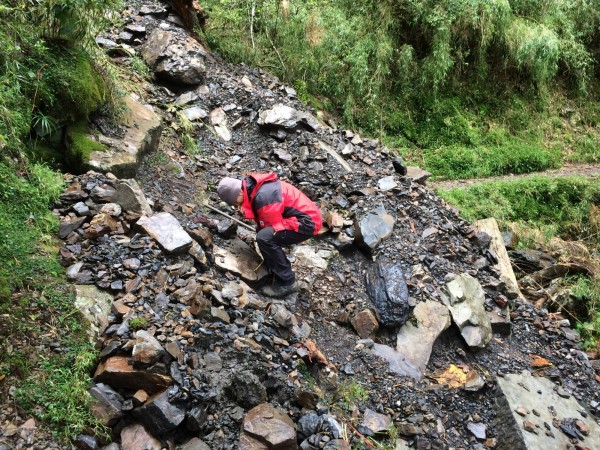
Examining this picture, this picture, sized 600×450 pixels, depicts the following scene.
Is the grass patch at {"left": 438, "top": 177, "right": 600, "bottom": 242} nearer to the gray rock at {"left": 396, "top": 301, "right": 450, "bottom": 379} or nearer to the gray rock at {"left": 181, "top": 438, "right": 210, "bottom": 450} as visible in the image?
the gray rock at {"left": 396, "top": 301, "right": 450, "bottom": 379}

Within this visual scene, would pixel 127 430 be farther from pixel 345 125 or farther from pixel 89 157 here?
pixel 345 125

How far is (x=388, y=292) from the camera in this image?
17.7ft

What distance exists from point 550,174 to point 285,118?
24.4ft

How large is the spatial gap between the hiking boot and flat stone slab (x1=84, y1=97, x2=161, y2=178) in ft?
6.74

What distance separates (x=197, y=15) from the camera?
8.66 m

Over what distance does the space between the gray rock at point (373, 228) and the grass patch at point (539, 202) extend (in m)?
3.40

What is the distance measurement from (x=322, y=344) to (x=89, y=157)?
3176 mm

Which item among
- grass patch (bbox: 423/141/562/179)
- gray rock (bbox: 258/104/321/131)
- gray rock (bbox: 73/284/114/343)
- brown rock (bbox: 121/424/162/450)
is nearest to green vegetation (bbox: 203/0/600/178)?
grass patch (bbox: 423/141/562/179)

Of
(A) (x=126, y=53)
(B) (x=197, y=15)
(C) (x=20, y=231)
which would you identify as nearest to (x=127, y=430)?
(C) (x=20, y=231)

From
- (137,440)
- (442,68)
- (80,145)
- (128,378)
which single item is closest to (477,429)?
(137,440)

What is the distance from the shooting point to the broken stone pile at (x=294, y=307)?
3.48m

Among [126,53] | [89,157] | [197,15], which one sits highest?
[197,15]

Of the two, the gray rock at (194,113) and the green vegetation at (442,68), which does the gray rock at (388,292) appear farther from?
the green vegetation at (442,68)

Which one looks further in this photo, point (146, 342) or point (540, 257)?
point (540, 257)
